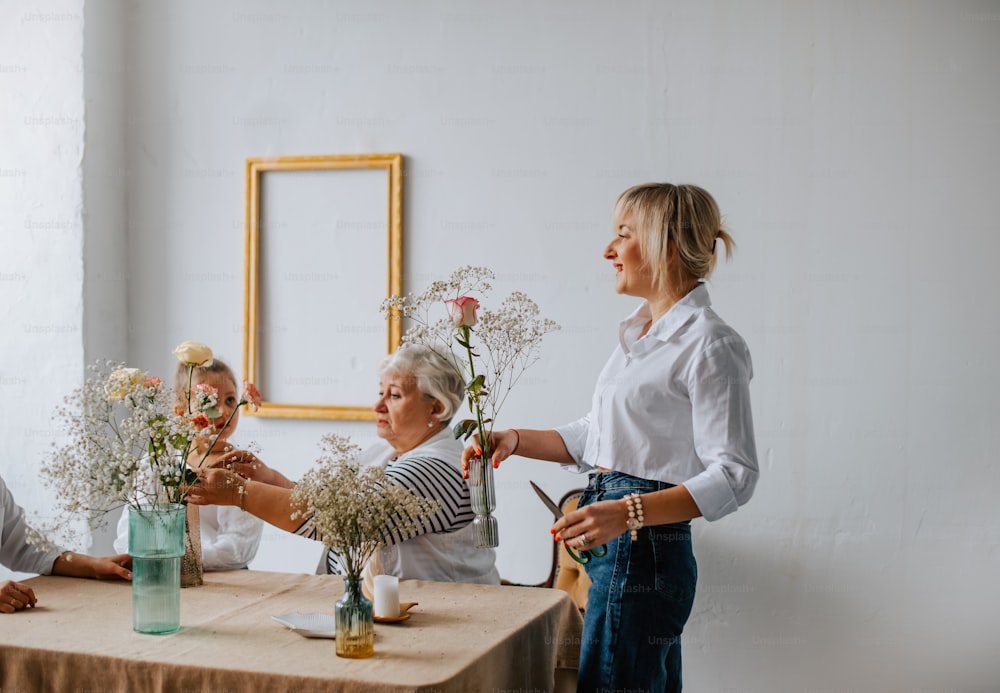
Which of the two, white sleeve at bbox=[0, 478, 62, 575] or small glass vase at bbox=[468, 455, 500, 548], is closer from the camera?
small glass vase at bbox=[468, 455, 500, 548]

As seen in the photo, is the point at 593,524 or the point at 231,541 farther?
the point at 231,541

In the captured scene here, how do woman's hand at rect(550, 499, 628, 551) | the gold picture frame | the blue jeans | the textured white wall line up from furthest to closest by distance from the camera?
the textured white wall
the gold picture frame
the blue jeans
woman's hand at rect(550, 499, 628, 551)

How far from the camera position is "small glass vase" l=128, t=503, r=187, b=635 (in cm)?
202

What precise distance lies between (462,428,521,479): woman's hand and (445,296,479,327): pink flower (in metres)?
0.28

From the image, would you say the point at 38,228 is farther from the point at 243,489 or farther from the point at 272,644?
the point at 272,644

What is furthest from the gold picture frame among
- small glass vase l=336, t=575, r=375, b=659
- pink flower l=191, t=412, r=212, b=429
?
small glass vase l=336, t=575, r=375, b=659

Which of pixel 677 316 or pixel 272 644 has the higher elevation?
pixel 677 316

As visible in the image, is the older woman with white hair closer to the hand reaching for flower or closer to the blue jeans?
the hand reaching for flower

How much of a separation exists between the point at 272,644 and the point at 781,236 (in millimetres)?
2264

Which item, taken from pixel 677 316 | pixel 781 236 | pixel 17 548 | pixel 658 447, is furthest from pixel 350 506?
pixel 781 236

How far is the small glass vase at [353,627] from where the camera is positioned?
6.12ft

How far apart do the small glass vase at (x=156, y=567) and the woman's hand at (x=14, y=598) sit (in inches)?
12.6

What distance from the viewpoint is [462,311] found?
7.03 ft

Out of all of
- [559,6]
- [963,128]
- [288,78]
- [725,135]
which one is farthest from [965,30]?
[288,78]
